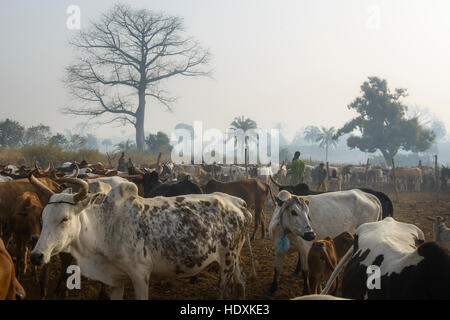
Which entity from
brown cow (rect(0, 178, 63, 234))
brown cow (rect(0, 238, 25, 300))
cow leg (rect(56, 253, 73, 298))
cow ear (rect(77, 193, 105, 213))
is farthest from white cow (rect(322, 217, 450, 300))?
brown cow (rect(0, 178, 63, 234))

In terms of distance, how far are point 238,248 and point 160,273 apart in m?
1.20

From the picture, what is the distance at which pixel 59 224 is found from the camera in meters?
4.46

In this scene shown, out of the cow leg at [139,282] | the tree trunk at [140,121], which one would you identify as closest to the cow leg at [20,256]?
the cow leg at [139,282]

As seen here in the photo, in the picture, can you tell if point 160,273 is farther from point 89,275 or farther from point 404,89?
point 404,89

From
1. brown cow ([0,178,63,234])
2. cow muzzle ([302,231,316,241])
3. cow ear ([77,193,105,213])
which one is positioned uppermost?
cow ear ([77,193,105,213])

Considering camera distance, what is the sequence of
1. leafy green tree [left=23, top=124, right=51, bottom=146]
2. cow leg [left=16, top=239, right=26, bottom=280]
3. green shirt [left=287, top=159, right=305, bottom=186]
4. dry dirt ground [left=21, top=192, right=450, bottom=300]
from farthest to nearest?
leafy green tree [left=23, top=124, right=51, bottom=146], green shirt [left=287, top=159, right=305, bottom=186], cow leg [left=16, top=239, right=26, bottom=280], dry dirt ground [left=21, top=192, right=450, bottom=300]

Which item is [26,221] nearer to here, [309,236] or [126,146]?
[309,236]

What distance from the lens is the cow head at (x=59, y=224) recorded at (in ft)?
14.1

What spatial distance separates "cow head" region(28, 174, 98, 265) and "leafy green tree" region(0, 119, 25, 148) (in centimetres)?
5633

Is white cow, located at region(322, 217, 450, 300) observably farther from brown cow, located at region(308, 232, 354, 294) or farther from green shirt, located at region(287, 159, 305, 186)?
green shirt, located at region(287, 159, 305, 186)

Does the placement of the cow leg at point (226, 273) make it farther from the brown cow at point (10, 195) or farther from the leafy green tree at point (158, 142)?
the leafy green tree at point (158, 142)

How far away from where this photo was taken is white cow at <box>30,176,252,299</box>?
457 cm

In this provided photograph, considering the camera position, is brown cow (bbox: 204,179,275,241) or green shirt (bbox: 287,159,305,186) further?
green shirt (bbox: 287,159,305,186)
